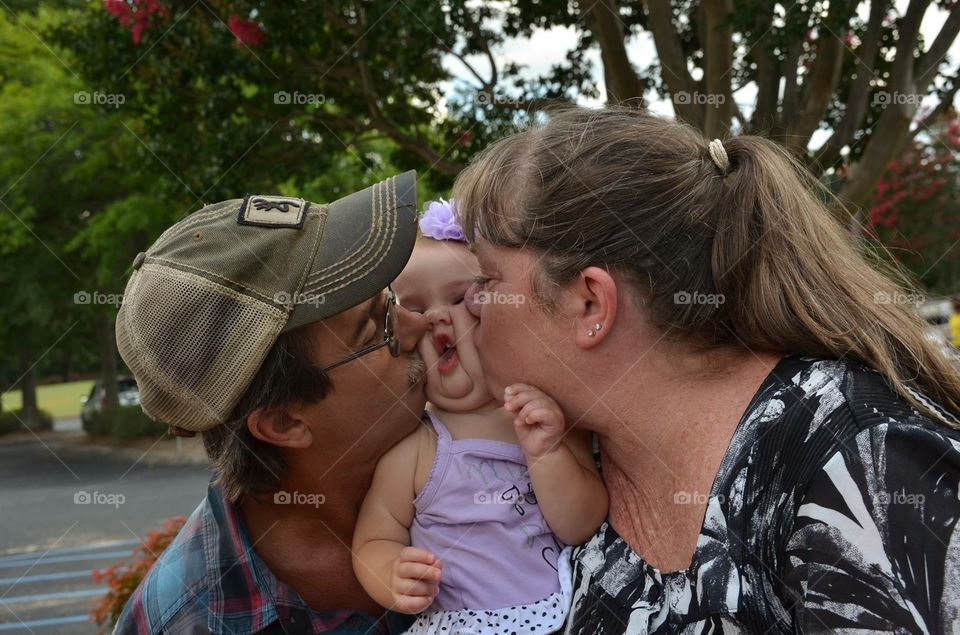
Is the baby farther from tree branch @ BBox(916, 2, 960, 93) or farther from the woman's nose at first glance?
tree branch @ BBox(916, 2, 960, 93)

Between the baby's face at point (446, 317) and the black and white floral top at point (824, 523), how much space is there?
0.76 metres

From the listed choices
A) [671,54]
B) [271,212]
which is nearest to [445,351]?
[271,212]

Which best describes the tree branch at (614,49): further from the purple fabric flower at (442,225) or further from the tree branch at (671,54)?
the purple fabric flower at (442,225)

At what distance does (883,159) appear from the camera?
502 cm

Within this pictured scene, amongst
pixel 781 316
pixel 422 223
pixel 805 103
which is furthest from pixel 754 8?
pixel 781 316

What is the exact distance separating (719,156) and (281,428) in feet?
4.28

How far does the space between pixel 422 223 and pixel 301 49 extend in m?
4.12

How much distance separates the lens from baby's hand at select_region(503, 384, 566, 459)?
207 centimetres

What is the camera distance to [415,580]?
2.09 meters

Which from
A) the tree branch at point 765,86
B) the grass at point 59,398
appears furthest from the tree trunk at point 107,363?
the tree branch at point 765,86

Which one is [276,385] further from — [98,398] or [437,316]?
[98,398]

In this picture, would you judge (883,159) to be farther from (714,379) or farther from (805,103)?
(714,379)

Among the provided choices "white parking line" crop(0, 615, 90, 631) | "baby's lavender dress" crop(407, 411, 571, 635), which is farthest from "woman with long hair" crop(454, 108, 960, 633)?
"white parking line" crop(0, 615, 90, 631)

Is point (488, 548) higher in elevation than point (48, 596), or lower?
higher
